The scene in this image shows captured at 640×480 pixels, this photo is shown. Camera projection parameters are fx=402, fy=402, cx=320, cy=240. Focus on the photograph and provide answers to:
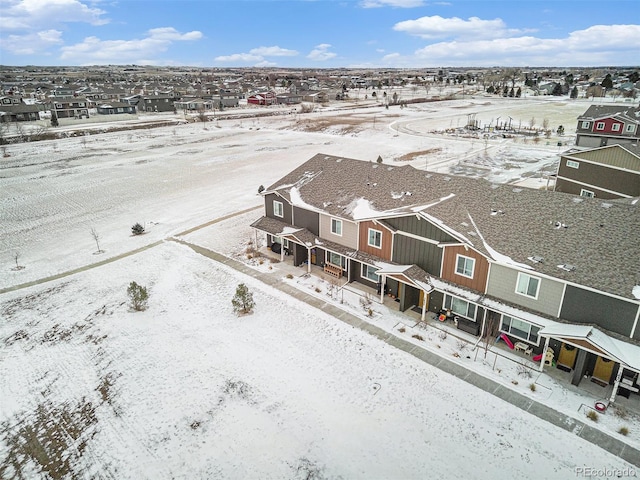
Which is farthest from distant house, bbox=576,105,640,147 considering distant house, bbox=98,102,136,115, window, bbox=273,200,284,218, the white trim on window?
distant house, bbox=98,102,136,115

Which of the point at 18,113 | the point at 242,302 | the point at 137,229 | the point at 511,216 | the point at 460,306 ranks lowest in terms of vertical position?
the point at 137,229

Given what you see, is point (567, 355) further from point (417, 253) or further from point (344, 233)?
point (344, 233)

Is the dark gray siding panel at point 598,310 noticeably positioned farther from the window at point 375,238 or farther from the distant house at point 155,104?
the distant house at point 155,104

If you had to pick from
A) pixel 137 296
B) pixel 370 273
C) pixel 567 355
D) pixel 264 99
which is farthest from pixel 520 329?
pixel 264 99

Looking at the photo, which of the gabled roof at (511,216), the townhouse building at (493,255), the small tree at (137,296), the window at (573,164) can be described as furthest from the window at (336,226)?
the window at (573,164)

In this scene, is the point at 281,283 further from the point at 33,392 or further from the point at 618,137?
the point at 618,137

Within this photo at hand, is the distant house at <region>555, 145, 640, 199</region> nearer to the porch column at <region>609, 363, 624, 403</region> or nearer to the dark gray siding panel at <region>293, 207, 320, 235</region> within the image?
the porch column at <region>609, 363, 624, 403</region>
